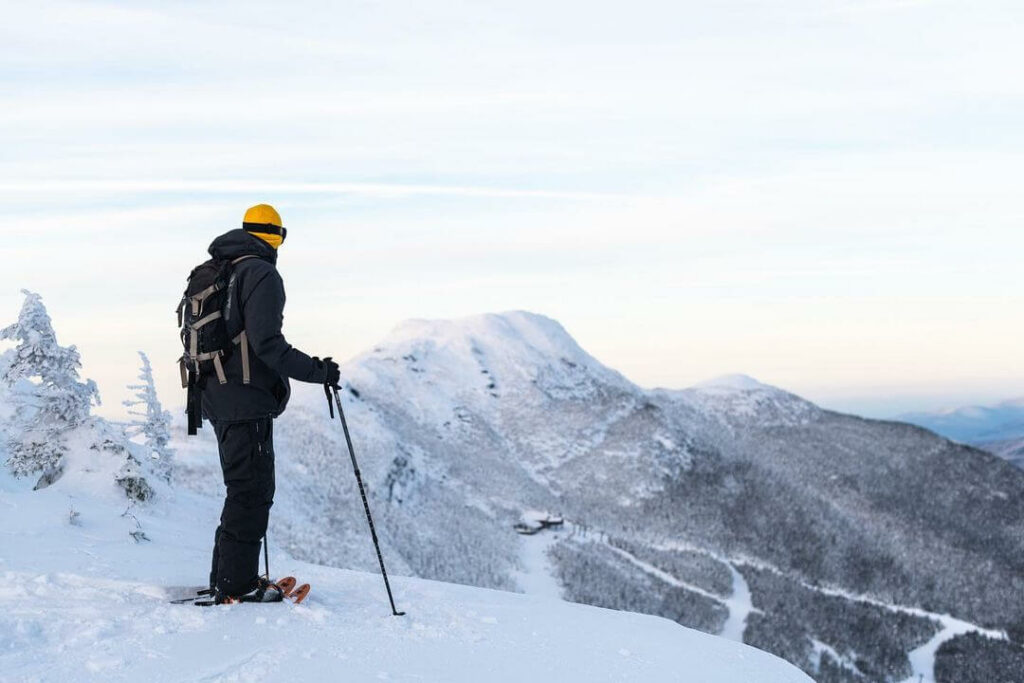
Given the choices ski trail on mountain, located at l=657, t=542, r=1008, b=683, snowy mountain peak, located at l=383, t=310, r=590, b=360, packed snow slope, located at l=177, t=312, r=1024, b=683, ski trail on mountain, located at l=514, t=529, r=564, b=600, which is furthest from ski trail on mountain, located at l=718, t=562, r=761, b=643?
snowy mountain peak, located at l=383, t=310, r=590, b=360

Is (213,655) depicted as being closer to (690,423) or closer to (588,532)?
(588,532)

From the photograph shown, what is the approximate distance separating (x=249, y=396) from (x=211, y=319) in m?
0.90

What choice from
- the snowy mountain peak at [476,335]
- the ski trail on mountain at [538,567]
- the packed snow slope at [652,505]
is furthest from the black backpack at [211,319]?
the snowy mountain peak at [476,335]

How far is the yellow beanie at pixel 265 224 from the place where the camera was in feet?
29.9

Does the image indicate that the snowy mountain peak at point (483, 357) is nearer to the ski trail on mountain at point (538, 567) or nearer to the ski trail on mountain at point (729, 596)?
the ski trail on mountain at point (538, 567)

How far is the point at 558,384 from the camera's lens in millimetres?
180500

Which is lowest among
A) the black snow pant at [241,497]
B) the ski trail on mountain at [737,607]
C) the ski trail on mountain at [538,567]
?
the ski trail on mountain at [737,607]

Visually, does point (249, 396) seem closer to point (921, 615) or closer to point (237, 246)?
point (237, 246)

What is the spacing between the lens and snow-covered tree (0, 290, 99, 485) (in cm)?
1562

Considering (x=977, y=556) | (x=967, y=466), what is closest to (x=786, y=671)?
(x=977, y=556)

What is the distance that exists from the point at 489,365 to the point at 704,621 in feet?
335

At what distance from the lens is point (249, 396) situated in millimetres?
8922

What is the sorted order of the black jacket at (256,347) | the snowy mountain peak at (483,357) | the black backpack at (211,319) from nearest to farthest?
1. the black jacket at (256,347)
2. the black backpack at (211,319)
3. the snowy mountain peak at (483,357)

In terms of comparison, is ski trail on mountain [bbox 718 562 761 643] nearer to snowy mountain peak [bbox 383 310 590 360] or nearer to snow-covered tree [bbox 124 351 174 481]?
snow-covered tree [bbox 124 351 174 481]
